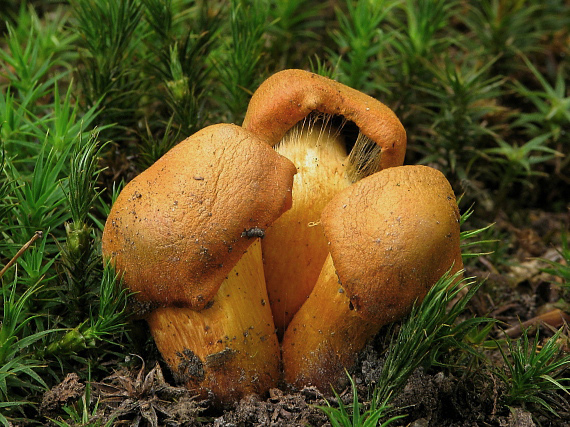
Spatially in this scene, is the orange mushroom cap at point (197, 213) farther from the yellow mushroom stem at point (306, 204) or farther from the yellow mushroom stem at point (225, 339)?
the yellow mushroom stem at point (306, 204)

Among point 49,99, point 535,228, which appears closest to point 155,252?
point 49,99

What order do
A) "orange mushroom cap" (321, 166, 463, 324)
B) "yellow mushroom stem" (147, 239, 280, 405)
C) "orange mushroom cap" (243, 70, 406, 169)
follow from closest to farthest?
"orange mushroom cap" (321, 166, 463, 324) < "yellow mushroom stem" (147, 239, 280, 405) < "orange mushroom cap" (243, 70, 406, 169)

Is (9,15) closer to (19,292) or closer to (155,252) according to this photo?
(19,292)

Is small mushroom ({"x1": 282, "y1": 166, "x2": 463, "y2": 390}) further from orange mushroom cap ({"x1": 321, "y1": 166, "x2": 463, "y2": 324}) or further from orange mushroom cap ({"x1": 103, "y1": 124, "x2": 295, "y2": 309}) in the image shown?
orange mushroom cap ({"x1": 103, "y1": 124, "x2": 295, "y2": 309})

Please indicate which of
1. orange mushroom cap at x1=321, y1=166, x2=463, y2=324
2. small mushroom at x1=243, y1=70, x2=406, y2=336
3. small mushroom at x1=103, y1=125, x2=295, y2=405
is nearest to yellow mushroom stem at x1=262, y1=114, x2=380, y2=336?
small mushroom at x1=243, y1=70, x2=406, y2=336

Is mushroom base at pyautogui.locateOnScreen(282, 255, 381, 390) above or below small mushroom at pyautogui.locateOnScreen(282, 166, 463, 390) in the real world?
below

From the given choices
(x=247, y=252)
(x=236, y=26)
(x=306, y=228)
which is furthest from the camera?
(x=236, y=26)

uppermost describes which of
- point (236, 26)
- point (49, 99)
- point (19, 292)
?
point (236, 26)

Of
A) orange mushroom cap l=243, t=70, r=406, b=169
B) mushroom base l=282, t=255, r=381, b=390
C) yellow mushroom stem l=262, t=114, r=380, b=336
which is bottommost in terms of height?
mushroom base l=282, t=255, r=381, b=390
